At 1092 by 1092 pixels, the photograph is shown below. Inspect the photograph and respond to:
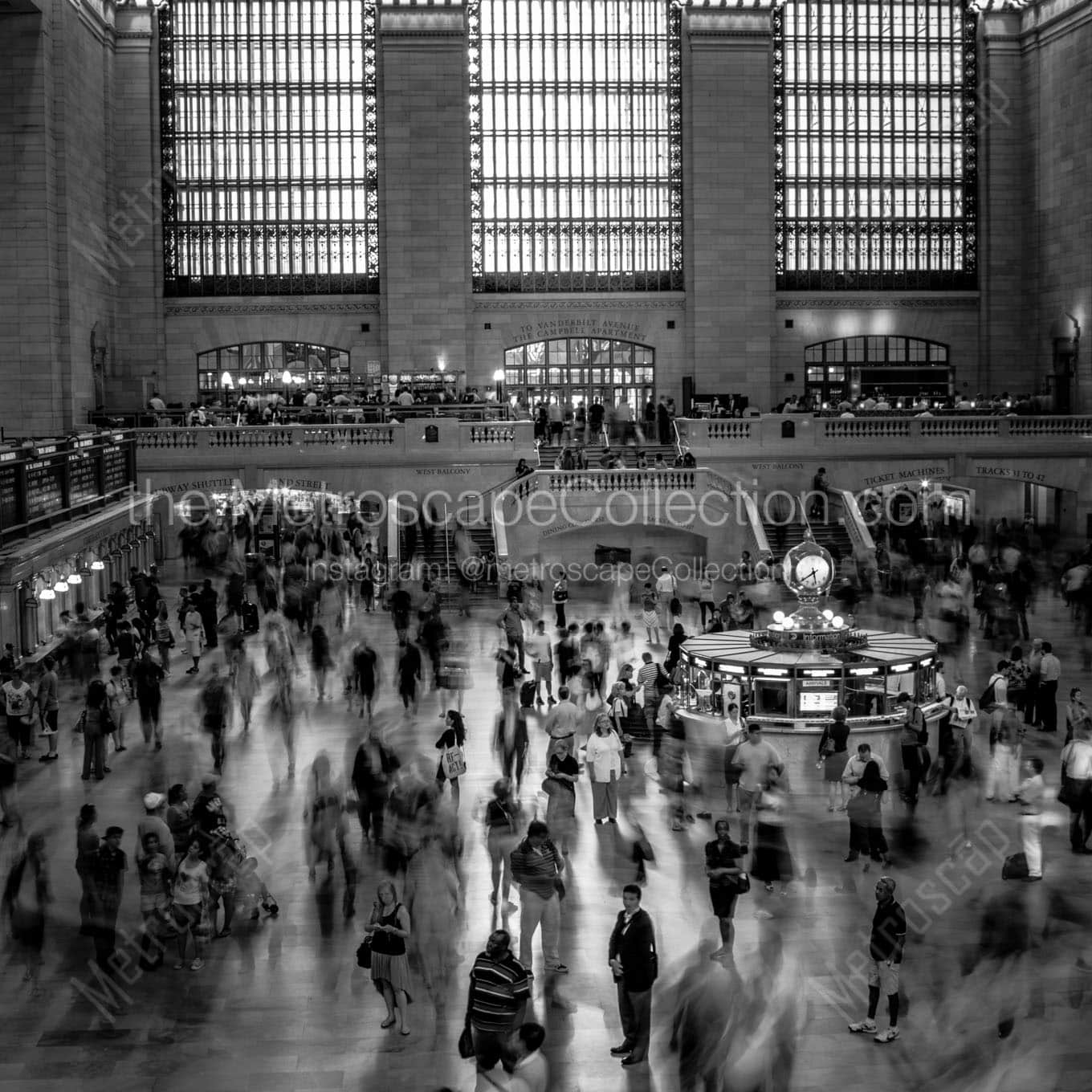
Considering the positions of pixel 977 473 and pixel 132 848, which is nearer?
pixel 132 848

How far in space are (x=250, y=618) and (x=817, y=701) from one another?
1201 centimetres

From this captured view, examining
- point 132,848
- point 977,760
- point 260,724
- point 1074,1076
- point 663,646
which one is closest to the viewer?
point 1074,1076

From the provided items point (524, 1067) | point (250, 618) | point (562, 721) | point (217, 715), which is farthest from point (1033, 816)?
point (250, 618)

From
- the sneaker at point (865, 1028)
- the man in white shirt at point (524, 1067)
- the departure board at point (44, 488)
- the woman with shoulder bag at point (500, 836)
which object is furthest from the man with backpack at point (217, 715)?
the man in white shirt at point (524, 1067)

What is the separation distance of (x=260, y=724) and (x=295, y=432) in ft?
64.1

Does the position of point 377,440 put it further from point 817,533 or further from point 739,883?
→ point 739,883

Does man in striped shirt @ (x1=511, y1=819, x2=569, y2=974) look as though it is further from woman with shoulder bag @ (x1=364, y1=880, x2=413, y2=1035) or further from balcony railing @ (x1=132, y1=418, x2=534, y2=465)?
balcony railing @ (x1=132, y1=418, x2=534, y2=465)

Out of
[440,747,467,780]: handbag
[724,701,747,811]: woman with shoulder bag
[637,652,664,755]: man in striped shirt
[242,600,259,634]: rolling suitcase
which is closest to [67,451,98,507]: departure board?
[242,600,259,634]: rolling suitcase

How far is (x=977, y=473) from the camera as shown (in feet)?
143

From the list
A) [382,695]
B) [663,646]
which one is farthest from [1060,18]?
[382,695]

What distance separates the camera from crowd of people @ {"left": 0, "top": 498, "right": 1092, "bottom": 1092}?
12227 mm

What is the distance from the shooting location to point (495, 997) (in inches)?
415

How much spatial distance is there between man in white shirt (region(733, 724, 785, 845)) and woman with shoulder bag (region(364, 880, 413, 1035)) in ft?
16.0

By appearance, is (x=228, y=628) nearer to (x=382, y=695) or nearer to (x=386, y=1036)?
(x=382, y=695)
